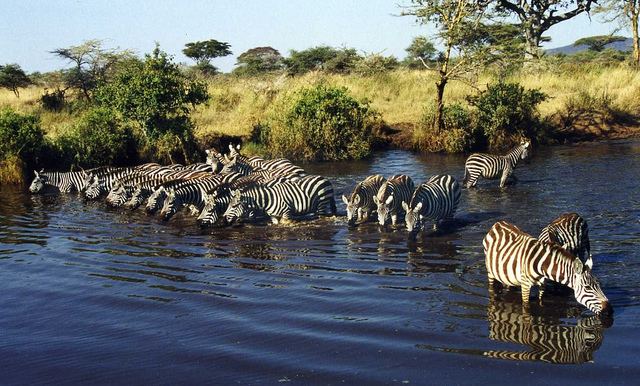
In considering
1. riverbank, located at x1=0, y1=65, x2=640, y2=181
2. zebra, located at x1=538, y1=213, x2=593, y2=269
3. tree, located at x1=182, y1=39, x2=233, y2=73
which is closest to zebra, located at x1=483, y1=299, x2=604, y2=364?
zebra, located at x1=538, y1=213, x2=593, y2=269

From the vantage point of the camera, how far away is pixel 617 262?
10.2 metres

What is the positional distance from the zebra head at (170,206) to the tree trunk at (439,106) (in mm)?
10495

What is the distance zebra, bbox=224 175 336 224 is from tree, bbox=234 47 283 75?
28.0 metres

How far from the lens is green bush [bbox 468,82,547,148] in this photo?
22578 mm

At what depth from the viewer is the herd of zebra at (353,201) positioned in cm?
843

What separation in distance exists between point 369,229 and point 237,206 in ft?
8.52

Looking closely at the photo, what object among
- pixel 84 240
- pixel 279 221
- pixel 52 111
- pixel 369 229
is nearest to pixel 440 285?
pixel 369 229

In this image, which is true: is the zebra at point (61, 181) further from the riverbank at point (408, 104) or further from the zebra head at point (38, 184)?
the riverbank at point (408, 104)

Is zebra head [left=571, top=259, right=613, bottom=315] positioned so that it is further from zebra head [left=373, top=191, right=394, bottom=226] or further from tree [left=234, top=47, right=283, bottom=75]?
tree [left=234, top=47, right=283, bottom=75]

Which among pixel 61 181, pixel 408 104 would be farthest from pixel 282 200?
pixel 408 104

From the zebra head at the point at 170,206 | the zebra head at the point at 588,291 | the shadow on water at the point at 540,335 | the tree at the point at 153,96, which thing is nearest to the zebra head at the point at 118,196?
the zebra head at the point at 170,206

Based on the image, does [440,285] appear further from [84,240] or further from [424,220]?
[84,240]

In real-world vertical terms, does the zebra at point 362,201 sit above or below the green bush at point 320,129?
below

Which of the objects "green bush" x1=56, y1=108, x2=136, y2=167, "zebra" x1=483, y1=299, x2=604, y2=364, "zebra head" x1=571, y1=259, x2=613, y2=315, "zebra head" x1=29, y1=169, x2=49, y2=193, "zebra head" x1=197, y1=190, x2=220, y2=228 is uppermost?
"green bush" x1=56, y1=108, x2=136, y2=167
